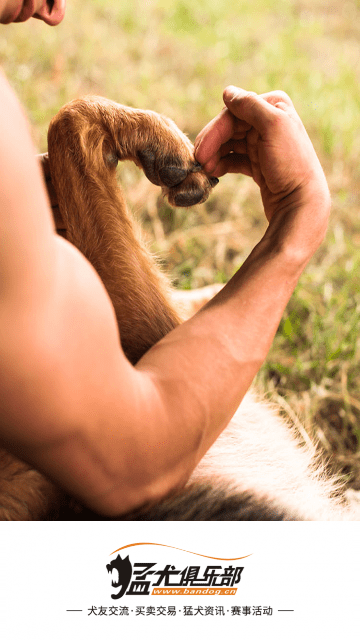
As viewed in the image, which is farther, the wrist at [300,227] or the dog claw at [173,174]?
the dog claw at [173,174]

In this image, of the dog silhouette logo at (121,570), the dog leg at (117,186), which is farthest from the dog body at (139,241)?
the dog silhouette logo at (121,570)

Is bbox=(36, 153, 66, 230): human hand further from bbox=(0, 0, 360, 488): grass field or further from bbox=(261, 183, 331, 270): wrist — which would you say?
bbox=(261, 183, 331, 270): wrist

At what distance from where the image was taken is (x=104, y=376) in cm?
74

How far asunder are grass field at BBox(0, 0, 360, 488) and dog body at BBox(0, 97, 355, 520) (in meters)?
0.29

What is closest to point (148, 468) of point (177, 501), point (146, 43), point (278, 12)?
point (177, 501)

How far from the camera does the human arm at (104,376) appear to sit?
66 cm

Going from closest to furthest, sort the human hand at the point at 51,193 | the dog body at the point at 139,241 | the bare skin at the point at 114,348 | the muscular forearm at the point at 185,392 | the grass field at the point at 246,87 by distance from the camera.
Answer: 1. the bare skin at the point at 114,348
2. the muscular forearm at the point at 185,392
3. the dog body at the point at 139,241
4. the human hand at the point at 51,193
5. the grass field at the point at 246,87

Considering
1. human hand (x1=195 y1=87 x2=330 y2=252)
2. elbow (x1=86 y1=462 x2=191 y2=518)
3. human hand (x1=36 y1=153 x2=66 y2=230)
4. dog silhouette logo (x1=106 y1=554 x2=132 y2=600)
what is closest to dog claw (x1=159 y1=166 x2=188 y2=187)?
human hand (x1=195 y1=87 x2=330 y2=252)

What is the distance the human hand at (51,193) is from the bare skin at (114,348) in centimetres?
45

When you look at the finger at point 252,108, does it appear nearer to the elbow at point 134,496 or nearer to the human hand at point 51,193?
the human hand at point 51,193

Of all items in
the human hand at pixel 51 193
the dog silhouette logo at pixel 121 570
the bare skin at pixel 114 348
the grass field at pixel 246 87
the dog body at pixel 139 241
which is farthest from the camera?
the grass field at pixel 246 87

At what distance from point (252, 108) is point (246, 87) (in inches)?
87.7

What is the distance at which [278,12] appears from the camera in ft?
13.6

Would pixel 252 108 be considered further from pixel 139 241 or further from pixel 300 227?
pixel 139 241
